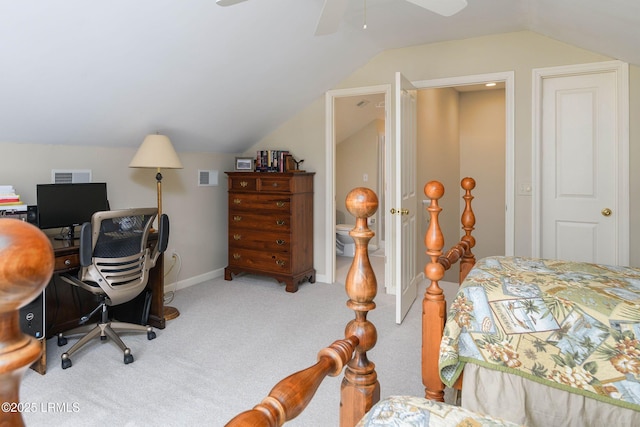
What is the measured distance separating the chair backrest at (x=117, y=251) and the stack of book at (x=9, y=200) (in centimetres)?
64

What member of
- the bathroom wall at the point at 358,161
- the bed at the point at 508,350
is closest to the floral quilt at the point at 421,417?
the bed at the point at 508,350

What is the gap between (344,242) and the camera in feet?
20.5

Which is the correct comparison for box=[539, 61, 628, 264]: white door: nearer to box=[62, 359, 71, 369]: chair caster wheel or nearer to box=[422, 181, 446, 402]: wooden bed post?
box=[422, 181, 446, 402]: wooden bed post

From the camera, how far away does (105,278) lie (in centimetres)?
266

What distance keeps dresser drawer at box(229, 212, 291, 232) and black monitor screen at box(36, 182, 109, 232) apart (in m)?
1.52

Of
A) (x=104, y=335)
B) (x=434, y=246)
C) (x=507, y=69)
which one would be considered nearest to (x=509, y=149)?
(x=507, y=69)

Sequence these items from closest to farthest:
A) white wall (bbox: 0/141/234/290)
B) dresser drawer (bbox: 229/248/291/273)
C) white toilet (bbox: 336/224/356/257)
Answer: white wall (bbox: 0/141/234/290) < dresser drawer (bbox: 229/248/291/273) < white toilet (bbox: 336/224/356/257)

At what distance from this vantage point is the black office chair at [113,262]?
100 inches

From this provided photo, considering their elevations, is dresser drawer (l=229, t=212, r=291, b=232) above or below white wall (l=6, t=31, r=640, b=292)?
below

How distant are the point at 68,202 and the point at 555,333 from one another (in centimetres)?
321

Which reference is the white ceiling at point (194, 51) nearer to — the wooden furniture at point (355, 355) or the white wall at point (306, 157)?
the white wall at point (306, 157)

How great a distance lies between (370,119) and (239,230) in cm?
295

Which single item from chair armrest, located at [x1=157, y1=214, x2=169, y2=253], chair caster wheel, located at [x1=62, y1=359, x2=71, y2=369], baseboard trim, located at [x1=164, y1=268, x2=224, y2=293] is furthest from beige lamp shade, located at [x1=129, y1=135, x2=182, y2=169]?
chair caster wheel, located at [x1=62, y1=359, x2=71, y2=369]

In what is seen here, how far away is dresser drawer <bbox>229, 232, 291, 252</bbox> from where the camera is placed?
432 centimetres
